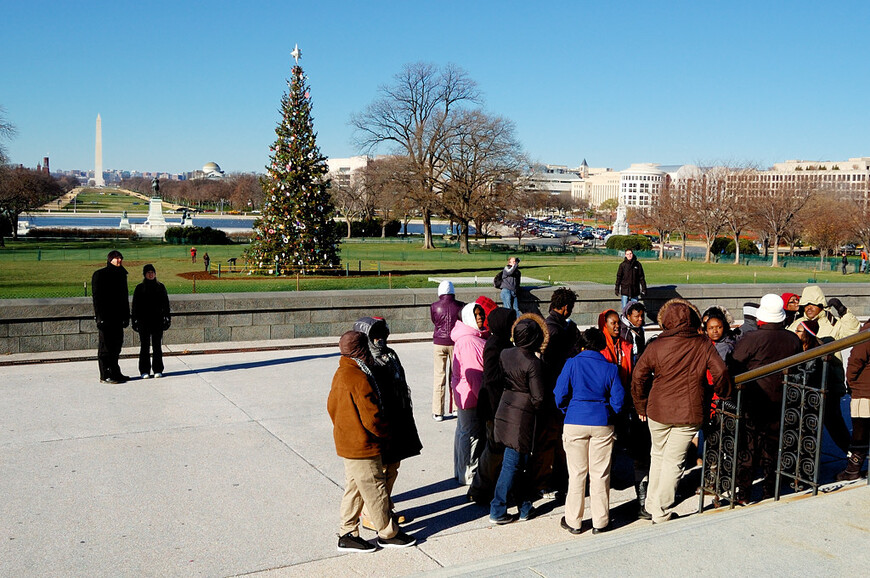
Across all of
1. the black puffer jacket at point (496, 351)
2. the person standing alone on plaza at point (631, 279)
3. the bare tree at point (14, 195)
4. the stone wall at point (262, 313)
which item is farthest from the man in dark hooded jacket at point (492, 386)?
the bare tree at point (14, 195)

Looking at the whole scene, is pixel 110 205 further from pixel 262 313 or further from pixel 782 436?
pixel 782 436

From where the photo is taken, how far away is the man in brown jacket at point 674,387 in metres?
5.66

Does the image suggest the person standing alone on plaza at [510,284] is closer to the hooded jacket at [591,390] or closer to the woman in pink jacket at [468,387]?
the woman in pink jacket at [468,387]

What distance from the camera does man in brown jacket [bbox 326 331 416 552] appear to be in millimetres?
5262

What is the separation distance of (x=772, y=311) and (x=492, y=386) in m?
2.43

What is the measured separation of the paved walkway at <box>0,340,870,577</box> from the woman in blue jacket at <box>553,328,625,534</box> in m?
0.24

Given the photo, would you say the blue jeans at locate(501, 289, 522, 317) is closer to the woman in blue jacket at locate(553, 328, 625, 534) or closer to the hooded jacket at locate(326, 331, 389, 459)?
the woman in blue jacket at locate(553, 328, 625, 534)

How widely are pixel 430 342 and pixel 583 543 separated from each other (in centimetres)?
942

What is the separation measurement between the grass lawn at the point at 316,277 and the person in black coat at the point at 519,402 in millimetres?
10424

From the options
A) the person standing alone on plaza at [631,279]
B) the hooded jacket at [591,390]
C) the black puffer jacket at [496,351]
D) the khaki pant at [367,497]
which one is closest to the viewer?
the khaki pant at [367,497]

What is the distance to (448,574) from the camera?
15.3 feet

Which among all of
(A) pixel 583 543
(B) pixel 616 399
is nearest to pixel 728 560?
(A) pixel 583 543

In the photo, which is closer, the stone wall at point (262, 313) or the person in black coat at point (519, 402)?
the person in black coat at point (519, 402)

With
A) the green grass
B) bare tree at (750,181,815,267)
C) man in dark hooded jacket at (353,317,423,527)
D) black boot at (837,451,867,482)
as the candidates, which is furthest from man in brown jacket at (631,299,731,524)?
the green grass
